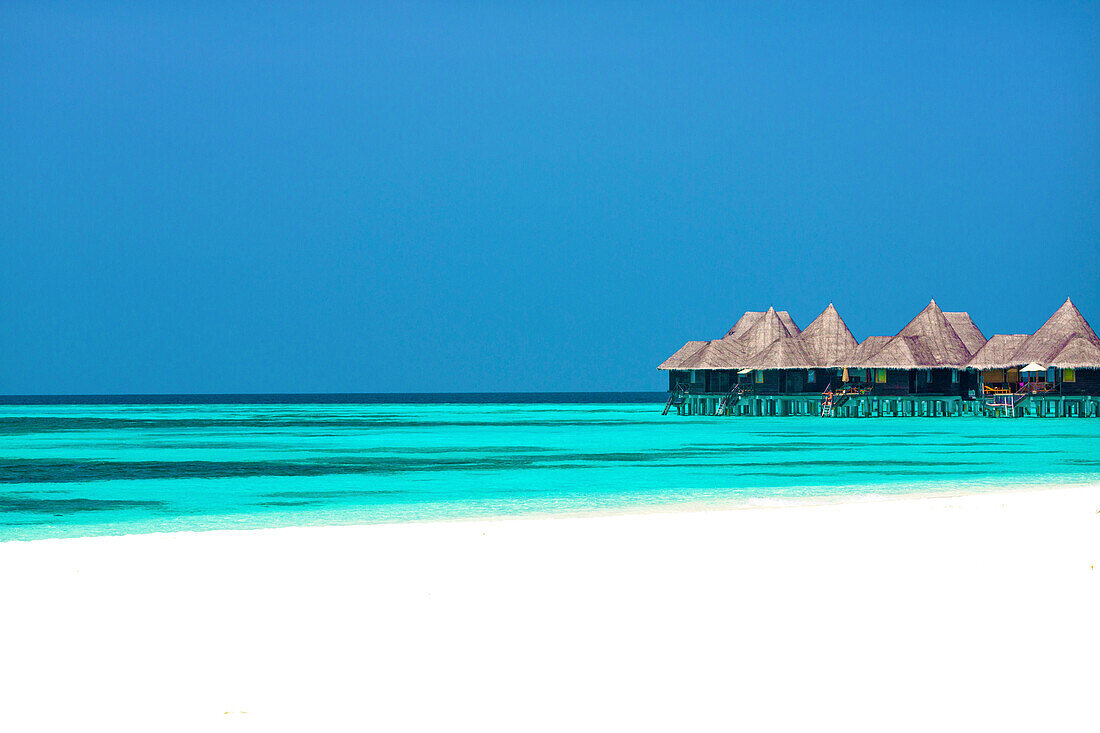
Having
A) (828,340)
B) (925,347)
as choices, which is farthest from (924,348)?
(828,340)

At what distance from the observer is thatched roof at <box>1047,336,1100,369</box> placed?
43.5 metres

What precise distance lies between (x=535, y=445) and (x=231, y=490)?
14.5 meters

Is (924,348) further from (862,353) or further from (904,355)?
(862,353)

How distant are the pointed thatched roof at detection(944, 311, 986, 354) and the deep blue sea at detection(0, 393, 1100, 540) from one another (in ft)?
35.4

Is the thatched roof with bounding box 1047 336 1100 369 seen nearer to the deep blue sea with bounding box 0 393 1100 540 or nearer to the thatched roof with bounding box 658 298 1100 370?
the thatched roof with bounding box 658 298 1100 370

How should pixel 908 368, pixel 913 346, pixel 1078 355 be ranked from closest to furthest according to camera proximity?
pixel 1078 355 → pixel 908 368 → pixel 913 346

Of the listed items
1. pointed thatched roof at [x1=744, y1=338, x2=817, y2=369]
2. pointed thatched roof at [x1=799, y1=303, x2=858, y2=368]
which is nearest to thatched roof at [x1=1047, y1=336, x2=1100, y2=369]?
pointed thatched roof at [x1=799, y1=303, x2=858, y2=368]

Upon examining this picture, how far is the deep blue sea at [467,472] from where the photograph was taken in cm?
1459

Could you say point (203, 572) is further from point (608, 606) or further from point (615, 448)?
point (615, 448)

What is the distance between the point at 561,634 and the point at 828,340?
45.2m

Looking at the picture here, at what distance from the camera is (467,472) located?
2162 cm

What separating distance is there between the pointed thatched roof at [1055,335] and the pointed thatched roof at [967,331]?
10.0ft

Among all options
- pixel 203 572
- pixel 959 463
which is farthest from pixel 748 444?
pixel 203 572

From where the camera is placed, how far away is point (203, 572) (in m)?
6.88
